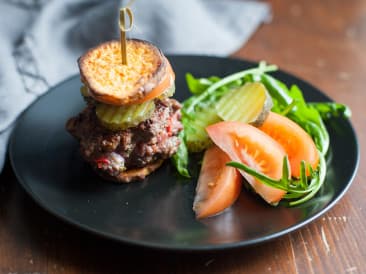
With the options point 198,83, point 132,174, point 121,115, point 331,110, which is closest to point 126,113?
point 121,115

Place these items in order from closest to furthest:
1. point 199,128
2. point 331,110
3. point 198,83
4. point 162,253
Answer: point 162,253
point 199,128
point 331,110
point 198,83

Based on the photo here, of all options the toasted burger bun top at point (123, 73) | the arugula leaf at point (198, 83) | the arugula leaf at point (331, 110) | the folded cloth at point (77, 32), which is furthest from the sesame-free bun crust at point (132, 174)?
the arugula leaf at point (331, 110)

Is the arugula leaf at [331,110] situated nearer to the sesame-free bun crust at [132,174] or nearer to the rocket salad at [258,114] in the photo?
the rocket salad at [258,114]

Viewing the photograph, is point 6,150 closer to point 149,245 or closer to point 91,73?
point 91,73

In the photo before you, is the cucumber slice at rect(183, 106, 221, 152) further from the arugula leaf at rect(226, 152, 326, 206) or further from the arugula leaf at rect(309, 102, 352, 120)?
the arugula leaf at rect(309, 102, 352, 120)

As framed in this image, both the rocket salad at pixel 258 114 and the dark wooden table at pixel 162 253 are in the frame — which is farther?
the rocket salad at pixel 258 114

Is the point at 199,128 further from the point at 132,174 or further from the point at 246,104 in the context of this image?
the point at 132,174
